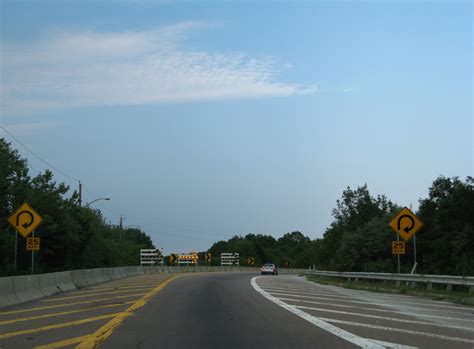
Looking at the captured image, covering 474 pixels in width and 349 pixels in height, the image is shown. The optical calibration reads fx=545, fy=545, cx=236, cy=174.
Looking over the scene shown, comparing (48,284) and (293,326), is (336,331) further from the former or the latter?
(48,284)

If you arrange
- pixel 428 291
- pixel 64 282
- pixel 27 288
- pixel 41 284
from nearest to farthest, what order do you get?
pixel 27 288 < pixel 41 284 < pixel 428 291 < pixel 64 282

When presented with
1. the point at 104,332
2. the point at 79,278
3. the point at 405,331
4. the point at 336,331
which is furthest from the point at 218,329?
the point at 79,278

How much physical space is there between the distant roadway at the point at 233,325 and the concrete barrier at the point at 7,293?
1.75 ft

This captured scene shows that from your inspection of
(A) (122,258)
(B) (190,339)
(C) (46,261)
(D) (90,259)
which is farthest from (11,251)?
(A) (122,258)

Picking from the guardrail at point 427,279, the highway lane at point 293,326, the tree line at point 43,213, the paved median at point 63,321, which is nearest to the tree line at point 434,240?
the guardrail at point 427,279

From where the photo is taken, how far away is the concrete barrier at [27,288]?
58.5ft

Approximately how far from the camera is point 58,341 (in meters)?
9.55

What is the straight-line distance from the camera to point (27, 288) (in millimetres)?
18797

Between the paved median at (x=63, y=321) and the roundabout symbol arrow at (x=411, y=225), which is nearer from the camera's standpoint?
the paved median at (x=63, y=321)

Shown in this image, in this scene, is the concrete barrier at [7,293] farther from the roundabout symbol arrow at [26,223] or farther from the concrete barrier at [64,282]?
the concrete barrier at [64,282]

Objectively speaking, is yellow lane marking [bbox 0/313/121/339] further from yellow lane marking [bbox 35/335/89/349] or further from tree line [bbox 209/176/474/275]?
tree line [bbox 209/176/474/275]

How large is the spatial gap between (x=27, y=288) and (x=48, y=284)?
258 centimetres

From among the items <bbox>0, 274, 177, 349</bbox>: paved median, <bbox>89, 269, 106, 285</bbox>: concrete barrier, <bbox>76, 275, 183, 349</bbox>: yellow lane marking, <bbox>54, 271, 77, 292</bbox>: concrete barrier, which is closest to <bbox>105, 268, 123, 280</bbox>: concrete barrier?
<bbox>89, 269, 106, 285</bbox>: concrete barrier

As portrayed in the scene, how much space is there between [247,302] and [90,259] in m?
38.2
